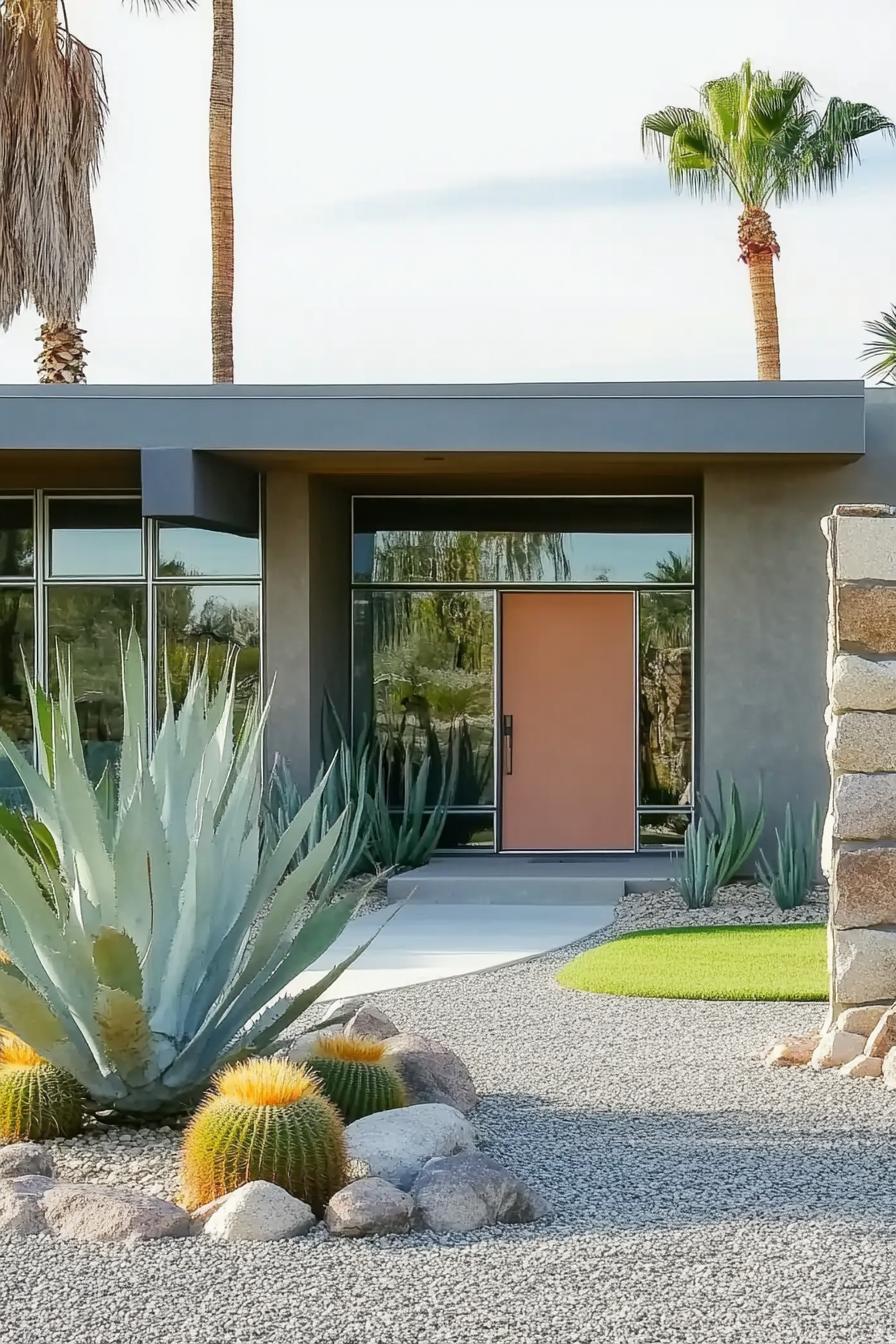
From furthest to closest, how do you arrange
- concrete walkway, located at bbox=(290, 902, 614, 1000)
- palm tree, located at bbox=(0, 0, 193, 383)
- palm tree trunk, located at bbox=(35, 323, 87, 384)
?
palm tree trunk, located at bbox=(35, 323, 87, 384)
palm tree, located at bbox=(0, 0, 193, 383)
concrete walkway, located at bbox=(290, 902, 614, 1000)

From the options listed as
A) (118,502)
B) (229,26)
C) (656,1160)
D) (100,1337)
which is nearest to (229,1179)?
(100,1337)

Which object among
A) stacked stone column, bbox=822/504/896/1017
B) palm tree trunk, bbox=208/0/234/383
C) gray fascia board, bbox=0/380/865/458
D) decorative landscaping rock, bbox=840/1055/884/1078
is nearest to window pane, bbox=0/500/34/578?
gray fascia board, bbox=0/380/865/458

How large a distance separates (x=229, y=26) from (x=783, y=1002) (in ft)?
49.8

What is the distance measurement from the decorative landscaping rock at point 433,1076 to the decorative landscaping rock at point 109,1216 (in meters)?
1.45

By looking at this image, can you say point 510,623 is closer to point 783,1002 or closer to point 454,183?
point 783,1002

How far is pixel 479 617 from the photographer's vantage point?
1534 centimetres

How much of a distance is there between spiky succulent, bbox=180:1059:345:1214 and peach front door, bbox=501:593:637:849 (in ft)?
33.2

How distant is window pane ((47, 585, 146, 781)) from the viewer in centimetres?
1442

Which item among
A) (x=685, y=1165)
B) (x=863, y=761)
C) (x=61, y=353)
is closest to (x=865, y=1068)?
(x=863, y=761)

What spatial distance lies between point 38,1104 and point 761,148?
2243cm

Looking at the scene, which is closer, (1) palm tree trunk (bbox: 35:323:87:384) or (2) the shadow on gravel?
(2) the shadow on gravel

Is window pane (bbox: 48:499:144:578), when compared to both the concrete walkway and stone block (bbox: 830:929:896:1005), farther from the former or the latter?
stone block (bbox: 830:929:896:1005)

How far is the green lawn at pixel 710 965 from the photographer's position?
9055 mm

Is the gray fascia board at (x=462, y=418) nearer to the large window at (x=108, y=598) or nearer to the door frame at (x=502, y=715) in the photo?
the large window at (x=108, y=598)
